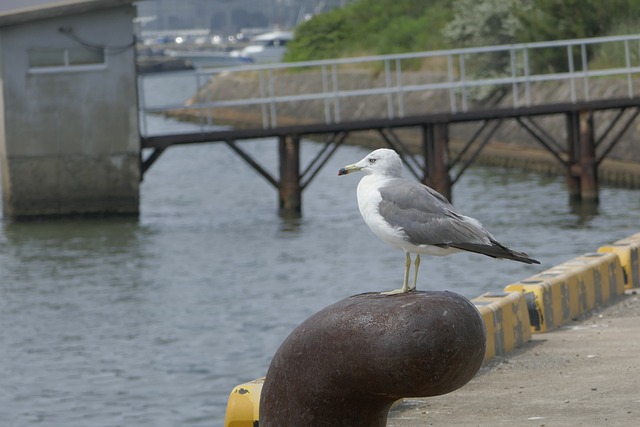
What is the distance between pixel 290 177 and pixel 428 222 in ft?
74.6

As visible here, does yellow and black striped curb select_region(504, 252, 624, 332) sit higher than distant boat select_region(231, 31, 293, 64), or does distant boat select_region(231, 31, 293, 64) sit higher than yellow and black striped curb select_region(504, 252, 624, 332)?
distant boat select_region(231, 31, 293, 64)

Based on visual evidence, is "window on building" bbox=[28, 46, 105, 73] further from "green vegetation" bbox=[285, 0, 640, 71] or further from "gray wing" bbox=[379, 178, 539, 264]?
"gray wing" bbox=[379, 178, 539, 264]

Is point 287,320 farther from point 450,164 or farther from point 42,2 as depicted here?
point 42,2

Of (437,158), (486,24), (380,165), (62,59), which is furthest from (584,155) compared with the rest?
(380,165)

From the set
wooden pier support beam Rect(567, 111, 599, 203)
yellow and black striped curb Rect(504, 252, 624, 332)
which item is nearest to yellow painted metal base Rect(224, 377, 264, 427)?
yellow and black striped curb Rect(504, 252, 624, 332)

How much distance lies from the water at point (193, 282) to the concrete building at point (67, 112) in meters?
0.60

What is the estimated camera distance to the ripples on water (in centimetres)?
1694

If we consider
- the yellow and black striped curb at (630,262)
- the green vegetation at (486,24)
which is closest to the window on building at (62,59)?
the yellow and black striped curb at (630,262)

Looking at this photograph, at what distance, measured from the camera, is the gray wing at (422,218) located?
8.14 metres

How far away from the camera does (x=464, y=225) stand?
834 cm

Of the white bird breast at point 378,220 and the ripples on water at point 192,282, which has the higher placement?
the white bird breast at point 378,220

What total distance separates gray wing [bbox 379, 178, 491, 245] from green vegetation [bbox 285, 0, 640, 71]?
34.7 m

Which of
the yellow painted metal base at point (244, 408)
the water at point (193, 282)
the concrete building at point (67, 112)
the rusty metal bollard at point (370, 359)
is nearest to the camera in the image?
the rusty metal bollard at point (370, 359)

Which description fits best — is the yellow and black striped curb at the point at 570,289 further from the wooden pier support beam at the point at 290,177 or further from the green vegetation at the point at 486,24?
the green vegetation at the point at 486,24
